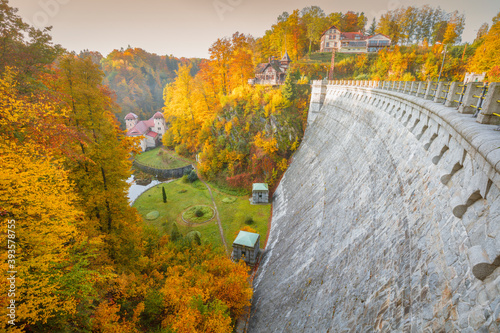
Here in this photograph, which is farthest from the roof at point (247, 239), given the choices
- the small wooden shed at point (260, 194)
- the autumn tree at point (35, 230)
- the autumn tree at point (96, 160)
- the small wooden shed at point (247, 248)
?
the autumn tree at point (35, 230)

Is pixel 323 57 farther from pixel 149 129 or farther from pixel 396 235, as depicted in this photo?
pixel 396 235

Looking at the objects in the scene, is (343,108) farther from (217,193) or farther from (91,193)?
(91,193)

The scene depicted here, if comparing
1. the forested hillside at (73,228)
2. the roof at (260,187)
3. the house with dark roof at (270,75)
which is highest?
the house with dark roof at (270,75)

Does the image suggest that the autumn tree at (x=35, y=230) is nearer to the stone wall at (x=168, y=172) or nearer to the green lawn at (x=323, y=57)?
the stone wall at (x=168, y=172)

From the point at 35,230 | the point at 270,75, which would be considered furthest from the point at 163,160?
the point at 35,230

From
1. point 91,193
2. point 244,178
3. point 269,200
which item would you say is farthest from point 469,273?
point 244,178

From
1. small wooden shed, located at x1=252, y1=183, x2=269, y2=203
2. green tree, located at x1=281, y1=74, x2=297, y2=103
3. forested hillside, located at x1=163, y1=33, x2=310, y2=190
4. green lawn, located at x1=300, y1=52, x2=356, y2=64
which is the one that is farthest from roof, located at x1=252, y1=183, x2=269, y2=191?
green lawn, located at x1=300, y1=52, x2=356, y2=64
